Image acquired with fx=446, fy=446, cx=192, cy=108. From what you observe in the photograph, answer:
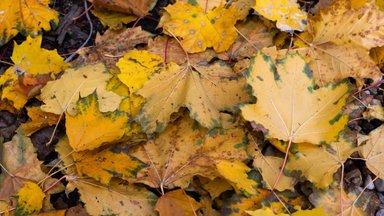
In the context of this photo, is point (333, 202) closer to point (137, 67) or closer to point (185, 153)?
point (185, 153)

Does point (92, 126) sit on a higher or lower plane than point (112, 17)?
lower

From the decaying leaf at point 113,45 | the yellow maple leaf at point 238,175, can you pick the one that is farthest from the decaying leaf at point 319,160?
the decaying leaf at point 113,45

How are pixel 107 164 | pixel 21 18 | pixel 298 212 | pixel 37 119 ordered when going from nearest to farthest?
pixel 298 212 < pixel 107 164 < pixel 37 119 < pixel 21 18

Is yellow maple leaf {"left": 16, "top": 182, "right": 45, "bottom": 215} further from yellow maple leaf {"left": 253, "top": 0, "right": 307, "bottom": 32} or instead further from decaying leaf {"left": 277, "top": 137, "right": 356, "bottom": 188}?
yellow maple leaf {"left": 253, "top": 0, "right": 307, "bottom": 32}

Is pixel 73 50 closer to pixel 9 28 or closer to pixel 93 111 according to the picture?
pixel 9 28

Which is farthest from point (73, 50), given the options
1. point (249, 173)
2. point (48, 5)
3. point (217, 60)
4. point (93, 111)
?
point (249, 173)

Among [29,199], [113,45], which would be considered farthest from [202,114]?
[29,199]
